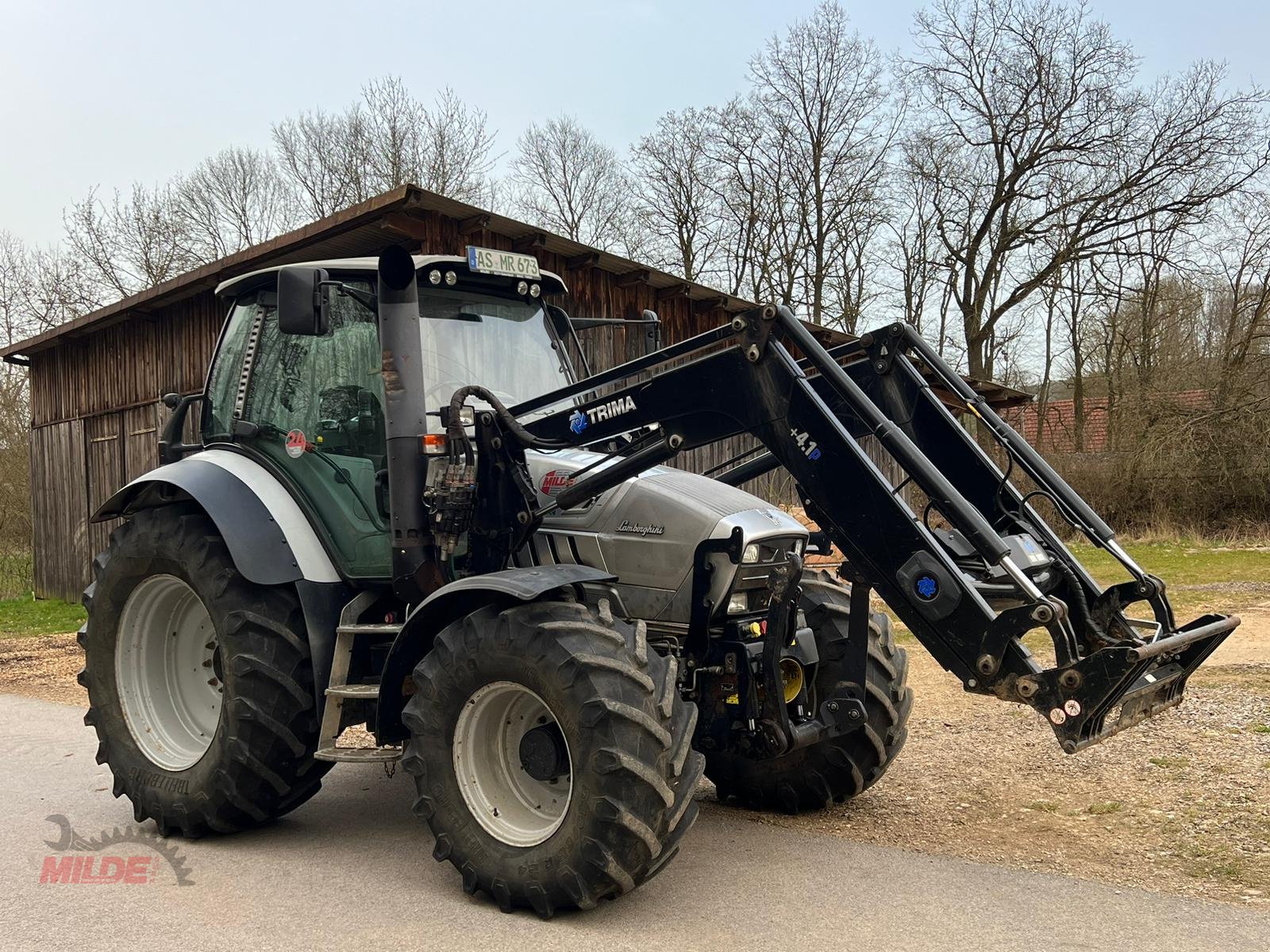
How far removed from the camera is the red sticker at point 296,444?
222 inches

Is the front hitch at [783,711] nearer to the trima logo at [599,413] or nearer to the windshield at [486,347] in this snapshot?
the trima logo at [599,413]

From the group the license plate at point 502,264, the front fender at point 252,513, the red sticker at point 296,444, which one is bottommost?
the front fender at point 252,513

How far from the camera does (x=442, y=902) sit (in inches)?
174

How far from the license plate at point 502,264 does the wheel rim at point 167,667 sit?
88.8 inches

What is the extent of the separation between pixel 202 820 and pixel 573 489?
2395 millimetres

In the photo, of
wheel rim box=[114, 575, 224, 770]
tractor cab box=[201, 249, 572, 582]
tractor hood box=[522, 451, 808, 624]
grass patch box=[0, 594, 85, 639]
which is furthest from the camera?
grass patch box=[0, 594, 85, 639]

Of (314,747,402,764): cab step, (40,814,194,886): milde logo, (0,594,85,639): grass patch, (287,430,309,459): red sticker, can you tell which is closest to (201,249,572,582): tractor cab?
(287,430,309,459): red sticker

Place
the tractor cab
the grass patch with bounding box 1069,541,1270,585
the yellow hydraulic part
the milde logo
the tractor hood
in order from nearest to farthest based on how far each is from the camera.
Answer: the milde logo → the tractor hood → the yellow hydraulic part → the tractor cab → the grass patch with bounding box 1069,541,1270,585

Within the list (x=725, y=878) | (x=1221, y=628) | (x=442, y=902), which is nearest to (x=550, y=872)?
(x=442, y=902)

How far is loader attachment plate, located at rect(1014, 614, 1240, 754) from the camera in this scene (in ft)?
12.5

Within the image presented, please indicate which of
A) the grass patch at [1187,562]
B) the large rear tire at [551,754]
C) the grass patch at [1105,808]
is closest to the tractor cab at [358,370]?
the large rear tire at [551,754]

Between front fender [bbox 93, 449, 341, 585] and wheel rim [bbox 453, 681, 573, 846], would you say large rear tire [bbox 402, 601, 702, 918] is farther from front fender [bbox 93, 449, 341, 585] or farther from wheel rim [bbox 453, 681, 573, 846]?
front fender [bbox 93, 449, 341, 585]

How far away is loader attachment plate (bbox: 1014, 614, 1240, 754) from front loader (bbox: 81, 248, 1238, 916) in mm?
11

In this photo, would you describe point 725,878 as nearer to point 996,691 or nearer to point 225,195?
point 996,691
